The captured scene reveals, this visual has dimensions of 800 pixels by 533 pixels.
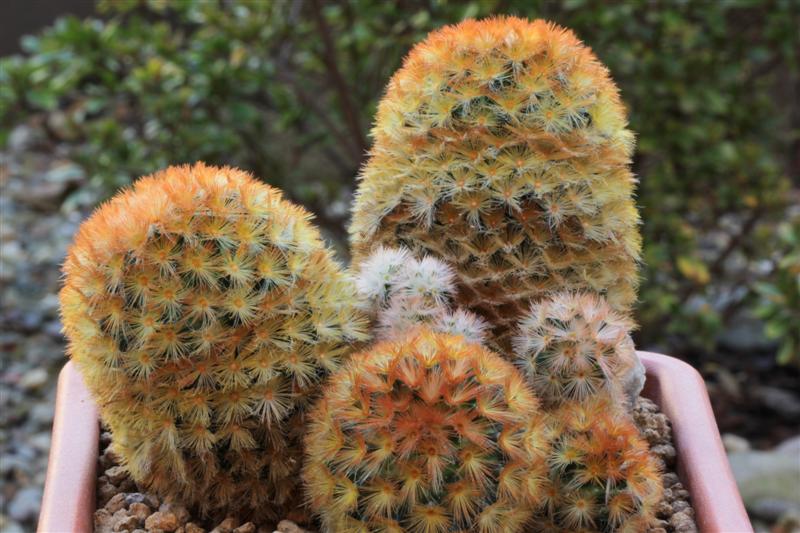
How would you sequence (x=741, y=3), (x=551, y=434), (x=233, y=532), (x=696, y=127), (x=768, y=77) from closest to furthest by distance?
(x=551, y=434) < (x=233, y=532) < (x=741, y=3) < (x=696, y=127) < (x=768, y=77)

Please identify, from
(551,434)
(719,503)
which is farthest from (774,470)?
(551,434)

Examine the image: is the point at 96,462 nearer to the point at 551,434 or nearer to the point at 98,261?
the point at 98,261

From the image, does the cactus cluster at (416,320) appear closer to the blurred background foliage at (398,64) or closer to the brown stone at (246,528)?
the brown stone at (246,528)

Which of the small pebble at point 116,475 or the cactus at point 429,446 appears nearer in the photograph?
the cactus at point 429,446

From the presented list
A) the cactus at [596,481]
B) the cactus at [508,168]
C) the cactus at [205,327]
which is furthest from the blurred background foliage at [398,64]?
the cactus at [596,481]

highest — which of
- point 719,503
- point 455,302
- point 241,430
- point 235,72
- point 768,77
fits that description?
point 768,77
